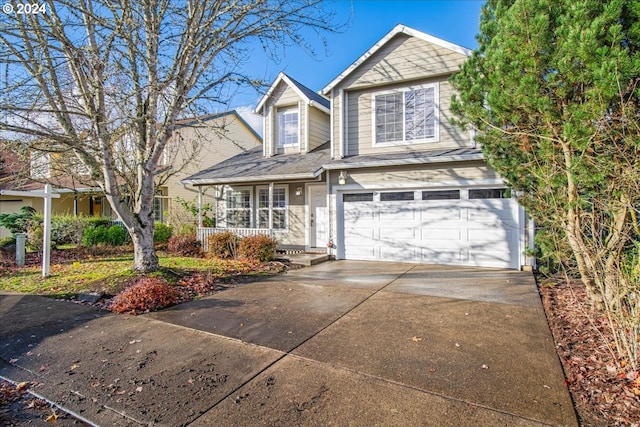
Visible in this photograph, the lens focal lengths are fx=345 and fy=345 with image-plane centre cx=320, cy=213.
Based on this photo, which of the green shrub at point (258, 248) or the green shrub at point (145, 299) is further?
the green shrub at point (258, 248)

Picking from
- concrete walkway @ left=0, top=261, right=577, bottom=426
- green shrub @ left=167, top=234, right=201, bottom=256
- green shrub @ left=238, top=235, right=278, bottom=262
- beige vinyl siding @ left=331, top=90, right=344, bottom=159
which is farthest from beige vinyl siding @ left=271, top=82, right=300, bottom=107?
concrete walkway @ left=0, top=261, right=577, bottom=426

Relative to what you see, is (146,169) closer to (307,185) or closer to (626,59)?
(307,185)

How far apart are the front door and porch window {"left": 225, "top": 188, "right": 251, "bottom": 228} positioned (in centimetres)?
277

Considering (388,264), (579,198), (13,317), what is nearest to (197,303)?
(13,317)

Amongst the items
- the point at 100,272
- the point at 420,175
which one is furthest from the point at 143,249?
the point at 420,175

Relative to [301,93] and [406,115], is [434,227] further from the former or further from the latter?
[301,93]

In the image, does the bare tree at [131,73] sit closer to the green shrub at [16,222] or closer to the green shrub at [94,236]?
the green shrub at [94,236]

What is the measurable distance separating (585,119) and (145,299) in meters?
7.02

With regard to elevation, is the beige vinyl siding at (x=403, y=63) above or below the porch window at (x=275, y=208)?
above

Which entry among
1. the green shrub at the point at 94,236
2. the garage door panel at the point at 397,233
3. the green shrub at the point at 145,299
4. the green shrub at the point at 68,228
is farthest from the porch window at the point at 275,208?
the green shrub at the point at 68,228

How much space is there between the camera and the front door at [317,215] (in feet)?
41.2

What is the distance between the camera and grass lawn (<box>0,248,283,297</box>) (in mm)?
7086

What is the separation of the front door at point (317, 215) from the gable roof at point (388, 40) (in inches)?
135

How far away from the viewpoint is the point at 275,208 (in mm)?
13242
